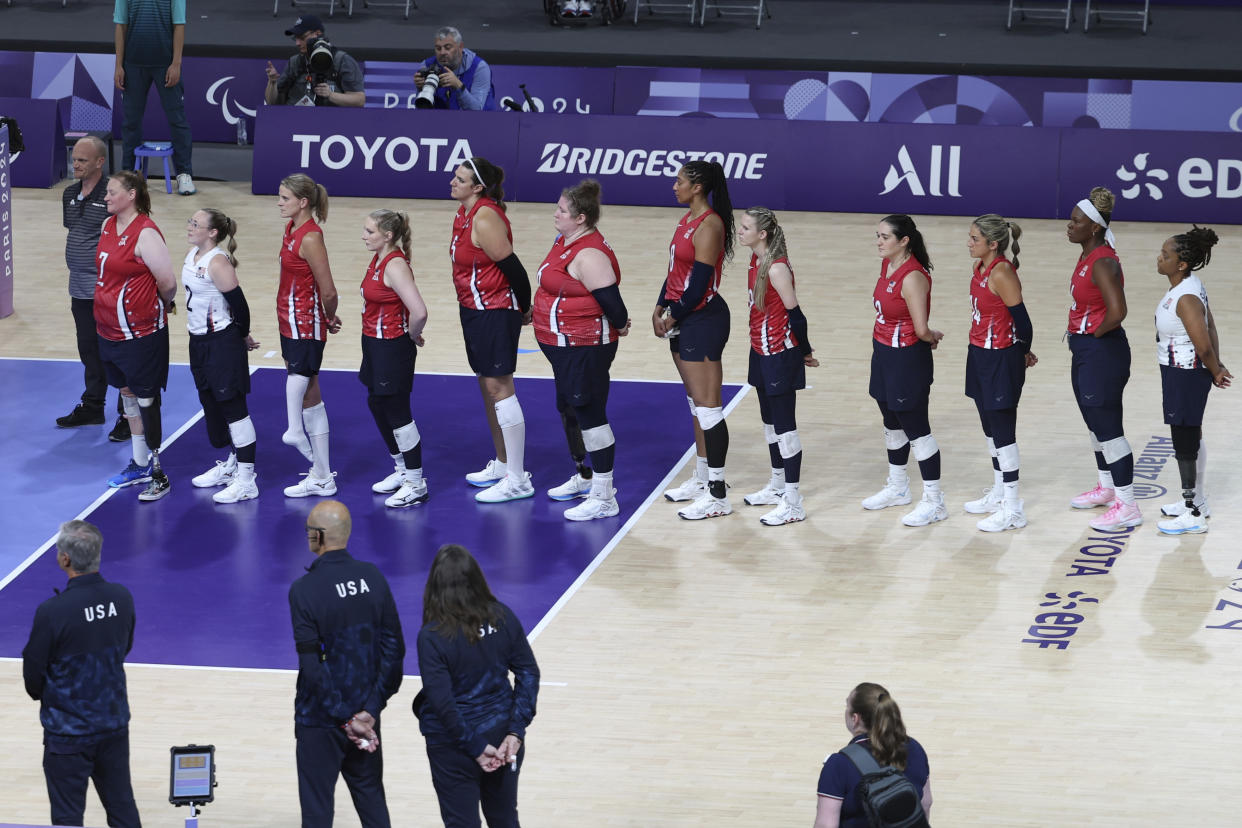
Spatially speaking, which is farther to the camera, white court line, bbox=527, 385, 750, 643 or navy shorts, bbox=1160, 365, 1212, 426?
navy shorts, bbox=1160, 365, 1212, 426

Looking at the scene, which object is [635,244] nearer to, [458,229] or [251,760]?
[458,229]

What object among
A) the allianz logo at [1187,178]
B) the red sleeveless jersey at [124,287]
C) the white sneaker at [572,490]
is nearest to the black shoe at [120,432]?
the red sleeveless jersey at [124,287]

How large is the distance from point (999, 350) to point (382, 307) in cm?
374

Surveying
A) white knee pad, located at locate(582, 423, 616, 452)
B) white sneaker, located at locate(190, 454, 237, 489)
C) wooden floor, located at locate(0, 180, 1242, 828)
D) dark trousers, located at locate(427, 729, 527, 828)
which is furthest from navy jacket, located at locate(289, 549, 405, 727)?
white sneaker, located at locate(190, 454, 237, 489)

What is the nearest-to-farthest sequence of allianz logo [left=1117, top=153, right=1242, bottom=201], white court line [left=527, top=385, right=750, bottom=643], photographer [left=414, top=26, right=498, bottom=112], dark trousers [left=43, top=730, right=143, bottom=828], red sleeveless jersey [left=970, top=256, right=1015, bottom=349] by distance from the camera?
dark trousers [left=43, top=730, right=143, bottom=828], white court line [left=527, top=385, right=750, bottom=643], red sleeveless jersey [left=970, top=256, right=1015, bottom=349], allianz logo [left=1117, top=153, right=1242, bottom=201], photographer [left=414, top=26, right=498, bottom=112]

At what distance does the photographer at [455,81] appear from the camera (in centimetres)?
1861

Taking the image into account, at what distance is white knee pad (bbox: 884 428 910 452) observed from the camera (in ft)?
36.5

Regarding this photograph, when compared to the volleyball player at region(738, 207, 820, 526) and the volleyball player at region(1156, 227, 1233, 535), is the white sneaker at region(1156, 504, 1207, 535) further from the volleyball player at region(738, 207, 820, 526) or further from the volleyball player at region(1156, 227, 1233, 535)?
the volleyball player at region(738, 207, 820, 526)

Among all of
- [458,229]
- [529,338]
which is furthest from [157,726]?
[529,338]

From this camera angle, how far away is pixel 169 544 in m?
10.8

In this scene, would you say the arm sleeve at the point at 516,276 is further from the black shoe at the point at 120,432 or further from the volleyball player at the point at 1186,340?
the volleyball player at the point at 1186,340

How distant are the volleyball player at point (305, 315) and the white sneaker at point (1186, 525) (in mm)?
5253

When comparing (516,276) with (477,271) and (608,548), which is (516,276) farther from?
(608,548)

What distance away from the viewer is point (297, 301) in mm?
11133
